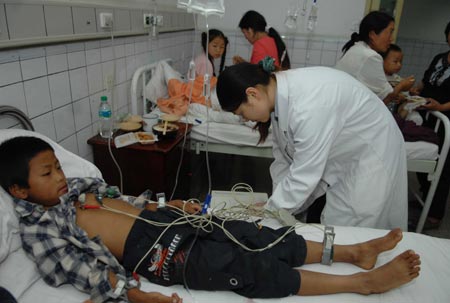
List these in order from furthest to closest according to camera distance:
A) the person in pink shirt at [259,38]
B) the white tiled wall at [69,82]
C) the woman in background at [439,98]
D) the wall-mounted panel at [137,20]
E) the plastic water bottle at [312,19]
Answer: the plastic water bottle at [312,19], the person in pink shirt at [259,38], the woman in background at [439,98], the wall-mounted panel at [137,20], the white tiled wall at [69,82]

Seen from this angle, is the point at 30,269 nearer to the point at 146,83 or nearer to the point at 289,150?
the point at 289,150

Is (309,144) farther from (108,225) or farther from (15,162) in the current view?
(15,162)

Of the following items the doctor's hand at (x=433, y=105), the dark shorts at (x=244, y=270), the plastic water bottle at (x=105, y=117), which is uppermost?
the doctor's hand at (x=433, y=105)

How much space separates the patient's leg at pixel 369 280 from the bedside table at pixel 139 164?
1.12 metres

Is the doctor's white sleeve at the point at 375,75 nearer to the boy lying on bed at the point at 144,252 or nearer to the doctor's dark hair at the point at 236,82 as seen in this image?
the doctor's dark hair at the point at 236,82

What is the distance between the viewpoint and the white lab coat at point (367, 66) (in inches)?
87.7

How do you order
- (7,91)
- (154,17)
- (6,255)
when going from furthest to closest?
(154,17) < (7,91) < (6,255)

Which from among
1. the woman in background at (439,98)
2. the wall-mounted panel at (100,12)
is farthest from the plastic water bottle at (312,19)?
A: the wall-mounted panel at (100,12)

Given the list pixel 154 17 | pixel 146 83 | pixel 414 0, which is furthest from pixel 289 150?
pixel 414 0

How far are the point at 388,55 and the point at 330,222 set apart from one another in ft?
5.85

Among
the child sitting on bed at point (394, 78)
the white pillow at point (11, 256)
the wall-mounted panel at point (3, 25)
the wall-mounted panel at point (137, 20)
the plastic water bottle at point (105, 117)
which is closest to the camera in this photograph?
the white pillow at point (11, 256)

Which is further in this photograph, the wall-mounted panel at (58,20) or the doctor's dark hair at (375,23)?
the doctor's dark hair at (375,23)

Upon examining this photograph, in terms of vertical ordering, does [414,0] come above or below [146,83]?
above

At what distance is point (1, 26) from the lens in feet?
4.09
